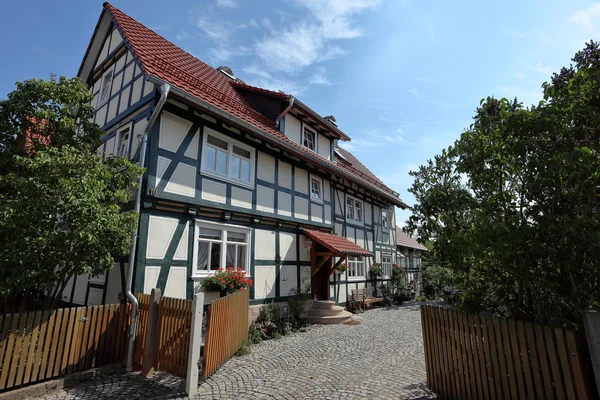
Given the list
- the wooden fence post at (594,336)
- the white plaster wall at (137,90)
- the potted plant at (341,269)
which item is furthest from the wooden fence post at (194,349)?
the potted plant at (341,269)

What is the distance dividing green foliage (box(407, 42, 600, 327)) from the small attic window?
10500 millimetres

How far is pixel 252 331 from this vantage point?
8.27 meters

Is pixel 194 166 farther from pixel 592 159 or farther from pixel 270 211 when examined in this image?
pixel 592 159

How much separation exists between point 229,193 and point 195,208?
1.22m

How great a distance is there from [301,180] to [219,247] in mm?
4414

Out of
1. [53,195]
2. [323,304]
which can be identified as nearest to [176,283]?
[53,195]

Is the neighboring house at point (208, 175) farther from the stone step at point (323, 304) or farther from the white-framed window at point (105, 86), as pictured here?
the stone step at point (323, 304)

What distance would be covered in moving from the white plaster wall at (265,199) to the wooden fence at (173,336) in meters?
4.59

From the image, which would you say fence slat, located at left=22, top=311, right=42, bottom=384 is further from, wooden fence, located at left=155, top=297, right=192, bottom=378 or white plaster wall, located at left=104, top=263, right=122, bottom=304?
white plaster wall, located at left=104, top=263, right=122, bottom=304

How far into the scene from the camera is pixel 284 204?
35.4 feet

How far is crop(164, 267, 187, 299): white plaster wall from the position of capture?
23.8ft

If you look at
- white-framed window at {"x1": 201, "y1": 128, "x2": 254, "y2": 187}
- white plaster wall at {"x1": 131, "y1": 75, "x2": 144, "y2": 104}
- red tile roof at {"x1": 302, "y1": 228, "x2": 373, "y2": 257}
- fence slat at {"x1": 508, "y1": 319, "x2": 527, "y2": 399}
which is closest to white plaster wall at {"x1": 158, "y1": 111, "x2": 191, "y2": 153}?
white-framed window at {"x1": 201, "y1": 128, "x2": 254, "y2": 187}

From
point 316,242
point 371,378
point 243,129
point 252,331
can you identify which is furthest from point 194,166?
point 371,378

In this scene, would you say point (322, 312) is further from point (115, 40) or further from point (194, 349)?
point (115, 40)
